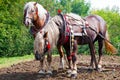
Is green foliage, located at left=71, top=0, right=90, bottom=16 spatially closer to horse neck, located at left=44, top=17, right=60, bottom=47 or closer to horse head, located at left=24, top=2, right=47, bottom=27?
horse head, located at left=24, top=2, right=47, bottom=27

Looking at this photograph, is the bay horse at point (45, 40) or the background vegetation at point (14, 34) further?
the background vegetation at point (14, 34)

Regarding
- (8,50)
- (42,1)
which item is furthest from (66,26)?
(42,1)

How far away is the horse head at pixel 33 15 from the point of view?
823cm

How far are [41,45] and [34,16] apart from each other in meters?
1.44

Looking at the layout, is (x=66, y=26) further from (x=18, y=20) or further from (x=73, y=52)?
(x=18, y=20)

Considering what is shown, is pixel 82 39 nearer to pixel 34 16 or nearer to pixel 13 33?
pixel 34 16

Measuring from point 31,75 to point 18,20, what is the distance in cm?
1276

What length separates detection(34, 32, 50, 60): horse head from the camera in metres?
7.20

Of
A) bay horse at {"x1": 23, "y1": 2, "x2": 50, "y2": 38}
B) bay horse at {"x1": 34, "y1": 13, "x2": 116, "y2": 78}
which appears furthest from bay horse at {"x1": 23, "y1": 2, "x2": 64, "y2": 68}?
bay horse at {"x1": 34, "y1": 13, "x2": 116, "y2": 78}

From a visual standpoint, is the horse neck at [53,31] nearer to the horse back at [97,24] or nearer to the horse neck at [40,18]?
the horse neck at [40,18]

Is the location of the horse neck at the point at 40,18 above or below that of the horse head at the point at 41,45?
above

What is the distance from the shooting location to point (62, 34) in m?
8.03

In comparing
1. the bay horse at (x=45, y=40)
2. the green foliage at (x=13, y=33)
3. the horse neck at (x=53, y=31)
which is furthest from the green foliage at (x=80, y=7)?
the bay horse at (x=45, y=40)

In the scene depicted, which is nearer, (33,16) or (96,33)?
(33,16)
